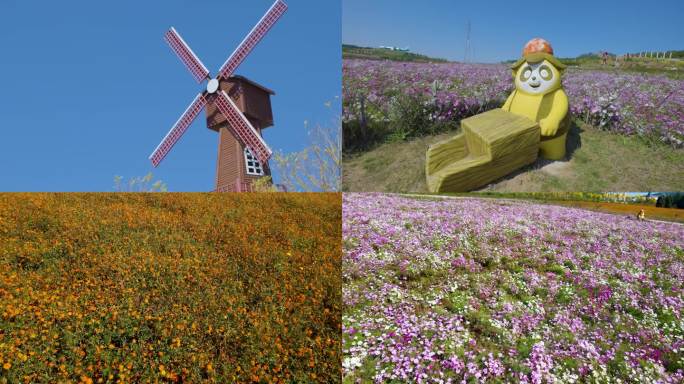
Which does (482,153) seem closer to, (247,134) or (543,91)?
(543,91)

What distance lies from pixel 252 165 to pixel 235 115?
1.86m

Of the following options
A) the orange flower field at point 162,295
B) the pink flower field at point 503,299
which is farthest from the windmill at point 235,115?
the orange flower field at point 162,295

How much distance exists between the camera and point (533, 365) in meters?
4.73

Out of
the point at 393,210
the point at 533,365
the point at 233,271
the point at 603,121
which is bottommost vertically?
the point at 533,365

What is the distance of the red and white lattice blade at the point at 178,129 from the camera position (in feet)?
57.9

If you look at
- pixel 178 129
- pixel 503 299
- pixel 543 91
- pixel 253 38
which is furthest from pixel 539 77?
pixel 178 129

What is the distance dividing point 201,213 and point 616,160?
973 cm

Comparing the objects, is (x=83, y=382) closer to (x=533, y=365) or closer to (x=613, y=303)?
(x=533, y=365)

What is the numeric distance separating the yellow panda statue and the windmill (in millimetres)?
9100

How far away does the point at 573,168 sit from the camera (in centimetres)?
1037

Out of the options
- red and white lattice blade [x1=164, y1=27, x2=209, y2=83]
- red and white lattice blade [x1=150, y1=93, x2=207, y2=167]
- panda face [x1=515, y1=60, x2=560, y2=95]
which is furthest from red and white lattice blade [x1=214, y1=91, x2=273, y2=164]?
panda face [x1=515, y1=60, x2=560, y2=95]

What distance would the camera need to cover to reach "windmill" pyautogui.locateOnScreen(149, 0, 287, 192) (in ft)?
53.9

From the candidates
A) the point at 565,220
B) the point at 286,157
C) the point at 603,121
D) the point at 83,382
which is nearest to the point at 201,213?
the point at 83,382

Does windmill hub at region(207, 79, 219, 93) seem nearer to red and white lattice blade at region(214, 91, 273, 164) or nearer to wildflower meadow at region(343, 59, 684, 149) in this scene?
red and white lattice blade at region(214, 91, 273, 164)
